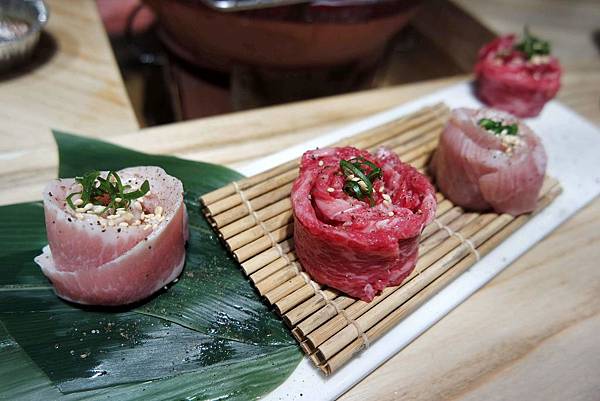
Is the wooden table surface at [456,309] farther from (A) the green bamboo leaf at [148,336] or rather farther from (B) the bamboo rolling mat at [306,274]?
(A) the green bamboo leaf at [148,336]

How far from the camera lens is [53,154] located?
2439 millimetres

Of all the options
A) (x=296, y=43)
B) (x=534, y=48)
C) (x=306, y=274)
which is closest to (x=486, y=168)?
(x=306, y=274)

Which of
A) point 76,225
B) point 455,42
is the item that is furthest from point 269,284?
point 455,42

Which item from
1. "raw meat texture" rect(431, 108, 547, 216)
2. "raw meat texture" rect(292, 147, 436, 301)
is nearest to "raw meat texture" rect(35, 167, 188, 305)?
"raw meat texture" rect(292, 147, 436, 301)

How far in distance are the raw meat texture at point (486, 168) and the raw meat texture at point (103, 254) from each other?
128cm

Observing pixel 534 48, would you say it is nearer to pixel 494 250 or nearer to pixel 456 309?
pixel 494 250

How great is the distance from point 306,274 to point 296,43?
5.33 feet

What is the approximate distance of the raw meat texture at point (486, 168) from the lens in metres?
2.29

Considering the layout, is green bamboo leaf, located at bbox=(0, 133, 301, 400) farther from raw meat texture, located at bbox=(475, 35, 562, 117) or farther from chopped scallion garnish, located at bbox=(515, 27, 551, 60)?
chopped scallion garnish, located at bbox=(515, 27, 551, 60)

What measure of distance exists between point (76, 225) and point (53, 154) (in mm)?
883

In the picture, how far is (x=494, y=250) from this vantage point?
233cm

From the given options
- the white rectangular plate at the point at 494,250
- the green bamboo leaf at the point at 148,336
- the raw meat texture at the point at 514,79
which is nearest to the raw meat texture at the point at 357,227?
the white rectangular plate at the point at 494,250

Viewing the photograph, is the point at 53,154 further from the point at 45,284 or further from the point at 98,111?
the point at 45,284

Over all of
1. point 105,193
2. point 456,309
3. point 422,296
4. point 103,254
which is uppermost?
point 105,193
